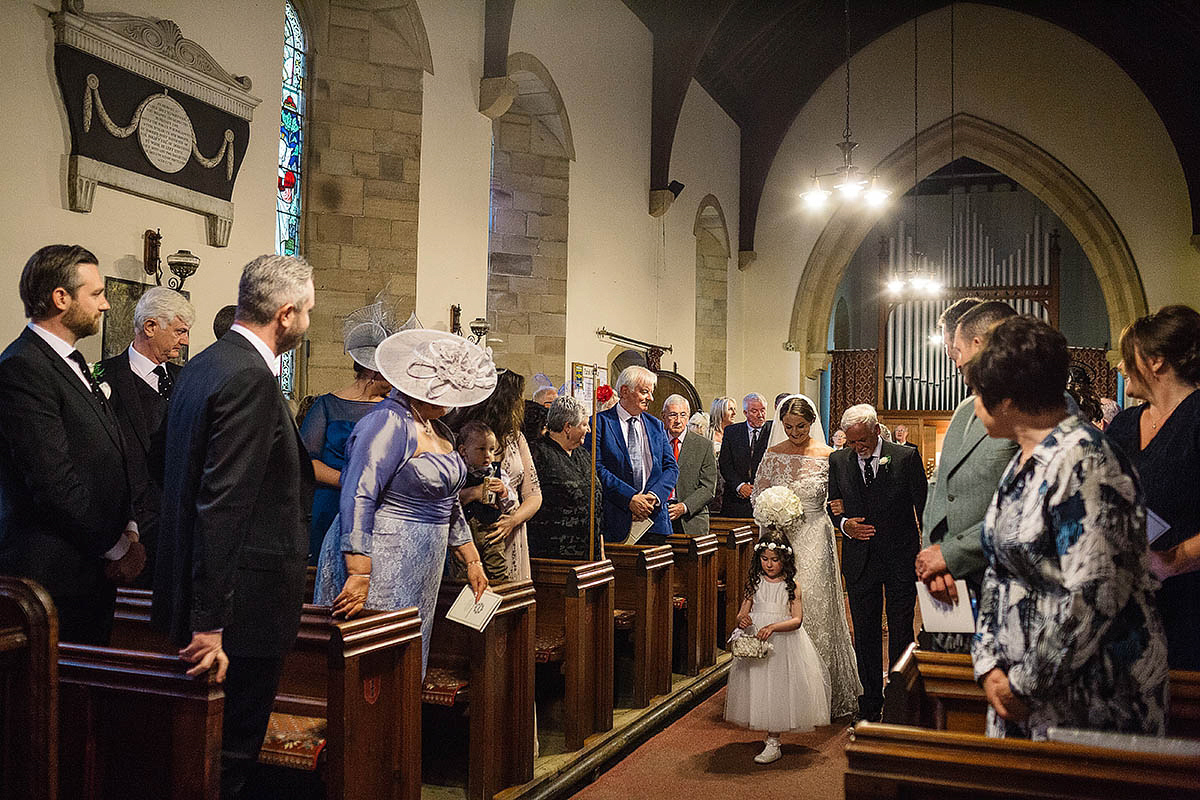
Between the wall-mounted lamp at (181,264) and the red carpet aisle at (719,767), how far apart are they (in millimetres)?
3005

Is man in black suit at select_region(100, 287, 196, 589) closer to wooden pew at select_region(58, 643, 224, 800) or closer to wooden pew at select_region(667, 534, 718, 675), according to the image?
wooden pew at select_region(58, 643, 224, 800)

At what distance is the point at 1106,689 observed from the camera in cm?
179

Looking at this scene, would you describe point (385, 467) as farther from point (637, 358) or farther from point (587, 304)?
point (637, 358)

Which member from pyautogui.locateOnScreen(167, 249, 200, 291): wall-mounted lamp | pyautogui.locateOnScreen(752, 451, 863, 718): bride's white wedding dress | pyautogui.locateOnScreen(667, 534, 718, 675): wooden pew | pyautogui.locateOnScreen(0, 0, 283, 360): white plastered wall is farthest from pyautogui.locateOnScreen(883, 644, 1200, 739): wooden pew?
pyautogui.locateOnScreen(167, 249, 200, 291): wall-mounted lamp

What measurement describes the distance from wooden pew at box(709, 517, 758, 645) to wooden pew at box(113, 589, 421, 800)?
3233 millimetres

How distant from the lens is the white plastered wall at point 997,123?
11.8m

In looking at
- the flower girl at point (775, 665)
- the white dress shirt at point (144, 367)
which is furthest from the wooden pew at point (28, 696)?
the flower girl at point (775, 665)

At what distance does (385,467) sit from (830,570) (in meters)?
2.64

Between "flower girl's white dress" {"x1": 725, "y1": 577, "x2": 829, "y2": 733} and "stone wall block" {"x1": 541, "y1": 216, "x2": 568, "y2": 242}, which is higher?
"stone wall block" {"x1": 541, "y1": 216, "x2": 568, "y2": 242}

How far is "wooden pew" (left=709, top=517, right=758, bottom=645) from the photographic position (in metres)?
5.94

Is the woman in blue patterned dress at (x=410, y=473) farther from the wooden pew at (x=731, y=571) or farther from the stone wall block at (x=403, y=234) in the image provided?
the stone wall block at (x=403, y=234)

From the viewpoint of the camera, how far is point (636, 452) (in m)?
5.62

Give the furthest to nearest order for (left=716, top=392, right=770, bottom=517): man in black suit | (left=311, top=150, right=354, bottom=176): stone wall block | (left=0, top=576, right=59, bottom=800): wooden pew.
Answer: (left=716, top=392, right=770, bottom=517): man in black suit
(left=311, top=150, right=354, bottom=176): stone wall block
(left=0, top=576, right=59, bottom=800): wooden pew

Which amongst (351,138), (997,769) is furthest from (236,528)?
(351,138)
